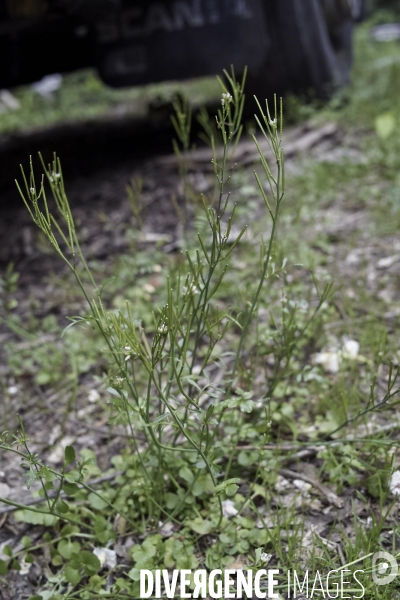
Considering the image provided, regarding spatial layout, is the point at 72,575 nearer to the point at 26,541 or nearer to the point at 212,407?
the point at 26,541

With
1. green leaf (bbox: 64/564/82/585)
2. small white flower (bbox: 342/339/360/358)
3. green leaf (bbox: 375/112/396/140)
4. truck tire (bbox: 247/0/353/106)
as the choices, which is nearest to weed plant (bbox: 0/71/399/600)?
green leaf (bbox: 64/564/82/585)

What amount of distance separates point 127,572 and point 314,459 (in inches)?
22.4

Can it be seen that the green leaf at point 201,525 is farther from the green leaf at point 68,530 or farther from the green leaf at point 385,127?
the green leaf at point 385,127

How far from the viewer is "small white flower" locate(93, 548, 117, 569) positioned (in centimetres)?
128

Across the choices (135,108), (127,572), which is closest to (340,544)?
(127,572)

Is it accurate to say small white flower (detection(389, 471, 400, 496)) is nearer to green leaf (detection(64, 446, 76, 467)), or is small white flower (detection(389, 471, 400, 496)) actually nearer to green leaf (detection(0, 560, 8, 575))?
green leaf (detection(64, 446, 76, 467))

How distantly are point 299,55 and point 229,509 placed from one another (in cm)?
323

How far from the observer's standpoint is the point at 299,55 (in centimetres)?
364

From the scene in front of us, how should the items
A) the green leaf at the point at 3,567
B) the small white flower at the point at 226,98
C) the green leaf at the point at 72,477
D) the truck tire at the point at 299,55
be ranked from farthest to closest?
1. the truck tire at the point at 299,55
2. the green leaf at the point at 3,567
3. the green leaf at the point at 72,477
4. the small white flower at the point at 226,98

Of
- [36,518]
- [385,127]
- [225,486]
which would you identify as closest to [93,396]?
[36,518]

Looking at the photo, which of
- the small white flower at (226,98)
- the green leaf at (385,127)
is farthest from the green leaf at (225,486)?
the green leaf at (385,127)

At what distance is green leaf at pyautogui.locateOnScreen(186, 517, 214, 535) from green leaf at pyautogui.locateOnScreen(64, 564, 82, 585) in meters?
0.27

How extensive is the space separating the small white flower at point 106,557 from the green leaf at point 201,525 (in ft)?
0.66

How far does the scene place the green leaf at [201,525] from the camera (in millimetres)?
1262
